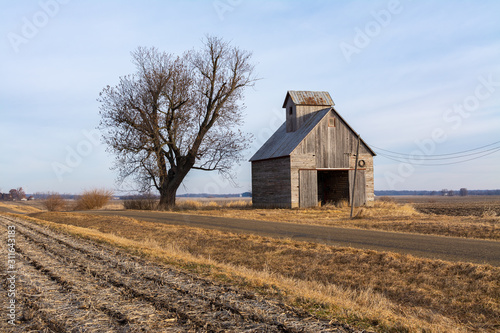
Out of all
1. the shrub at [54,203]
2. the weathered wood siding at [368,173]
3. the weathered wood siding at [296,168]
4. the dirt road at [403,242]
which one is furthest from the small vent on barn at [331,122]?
the shrub at [54,203]

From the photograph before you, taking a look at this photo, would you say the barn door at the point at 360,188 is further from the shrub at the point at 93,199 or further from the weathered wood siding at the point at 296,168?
the shrub at the point at 93,199

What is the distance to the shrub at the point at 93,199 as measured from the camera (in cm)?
4372

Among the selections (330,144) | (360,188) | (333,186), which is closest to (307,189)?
(330,144)

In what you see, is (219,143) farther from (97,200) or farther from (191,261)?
(191,261)

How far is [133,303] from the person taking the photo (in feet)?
20.4

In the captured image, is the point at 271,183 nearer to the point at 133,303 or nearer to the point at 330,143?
the point at 330,143

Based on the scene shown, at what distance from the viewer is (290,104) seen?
39469mm

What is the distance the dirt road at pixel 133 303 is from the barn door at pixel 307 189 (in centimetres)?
2447

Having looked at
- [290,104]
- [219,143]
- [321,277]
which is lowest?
[321,277]

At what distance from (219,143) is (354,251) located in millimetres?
24432

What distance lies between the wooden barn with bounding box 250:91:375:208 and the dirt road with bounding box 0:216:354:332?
80.7 ft

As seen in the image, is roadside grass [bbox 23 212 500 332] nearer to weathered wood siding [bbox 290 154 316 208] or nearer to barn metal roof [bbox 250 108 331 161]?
weathered wood siding [bbox 290 154 316 208]

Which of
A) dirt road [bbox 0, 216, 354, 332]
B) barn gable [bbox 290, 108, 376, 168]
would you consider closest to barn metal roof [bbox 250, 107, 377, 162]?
barn gable [bbox 290, 108, 376, 168]

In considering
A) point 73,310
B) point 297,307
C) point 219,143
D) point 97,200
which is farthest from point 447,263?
point 97,200
